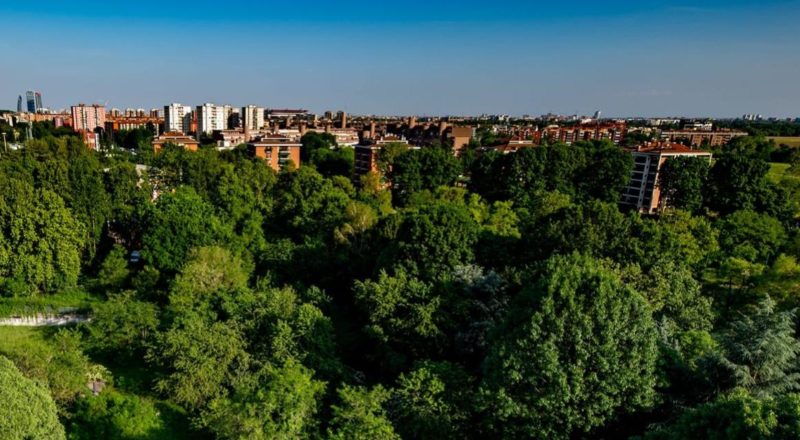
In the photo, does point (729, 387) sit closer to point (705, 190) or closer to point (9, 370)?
point (9, 370)

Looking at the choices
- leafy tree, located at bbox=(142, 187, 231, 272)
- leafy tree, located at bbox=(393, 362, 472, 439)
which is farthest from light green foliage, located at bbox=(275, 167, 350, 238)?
leafy tree, located at bbox=(393, 362, 472, 439)

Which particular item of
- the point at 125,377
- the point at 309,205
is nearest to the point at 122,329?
the point at 125,377

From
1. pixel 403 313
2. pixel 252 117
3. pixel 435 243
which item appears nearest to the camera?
pixel 403 313

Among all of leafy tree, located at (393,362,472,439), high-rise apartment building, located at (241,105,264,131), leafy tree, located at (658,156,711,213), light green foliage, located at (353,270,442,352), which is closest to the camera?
leafy tree, located at (393,362,472,439)

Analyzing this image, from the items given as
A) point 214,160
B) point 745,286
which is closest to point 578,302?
point 745,286

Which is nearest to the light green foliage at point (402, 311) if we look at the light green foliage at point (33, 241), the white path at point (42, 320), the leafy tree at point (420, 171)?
the white path at point (42, 320)

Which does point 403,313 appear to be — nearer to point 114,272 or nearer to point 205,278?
point 205,278

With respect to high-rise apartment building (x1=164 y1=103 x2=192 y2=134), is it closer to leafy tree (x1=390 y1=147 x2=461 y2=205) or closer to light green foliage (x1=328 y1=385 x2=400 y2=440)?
leafy tree (x1=390 y1=147 x2=461 y2=205)
